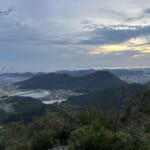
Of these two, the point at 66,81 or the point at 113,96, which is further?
the point at 66,81

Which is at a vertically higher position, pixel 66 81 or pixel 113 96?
pixel 113 96

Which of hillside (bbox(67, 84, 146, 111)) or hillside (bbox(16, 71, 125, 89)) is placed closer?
hillside (bbox(67, 84, 146, 111))

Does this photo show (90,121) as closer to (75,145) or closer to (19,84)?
(75,145)

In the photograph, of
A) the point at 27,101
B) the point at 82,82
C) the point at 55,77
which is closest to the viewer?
the point at 27,101

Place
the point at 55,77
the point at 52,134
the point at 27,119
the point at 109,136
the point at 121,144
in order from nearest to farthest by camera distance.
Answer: the point at 121,144 < the point at 109,136 < the point at 52,134 < the point at 27,119 < the point at 55,77

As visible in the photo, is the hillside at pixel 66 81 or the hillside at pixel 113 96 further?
the hillside at pixel 66 81

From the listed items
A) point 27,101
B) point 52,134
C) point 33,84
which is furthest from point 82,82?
point 52,134

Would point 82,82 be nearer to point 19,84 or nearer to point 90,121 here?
point 19,84

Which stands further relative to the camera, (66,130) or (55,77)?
(55,77)

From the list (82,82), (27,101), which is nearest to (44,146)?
(27,101)

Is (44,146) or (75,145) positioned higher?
(75,145)
